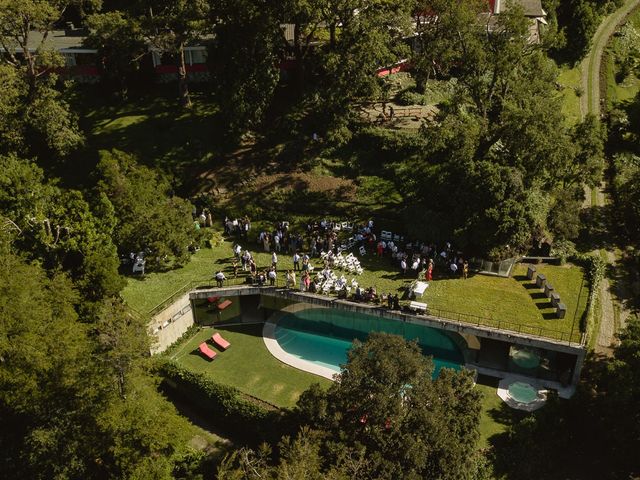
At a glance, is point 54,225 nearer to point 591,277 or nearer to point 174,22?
point 174,22

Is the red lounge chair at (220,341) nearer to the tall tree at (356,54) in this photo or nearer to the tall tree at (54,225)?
the tall tree at (54,225)

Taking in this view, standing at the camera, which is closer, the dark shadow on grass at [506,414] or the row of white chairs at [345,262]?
the dark shadow on grass at [506,414]

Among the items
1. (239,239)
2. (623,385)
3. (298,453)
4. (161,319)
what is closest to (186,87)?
(239,239)

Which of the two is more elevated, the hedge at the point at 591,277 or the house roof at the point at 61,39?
the house roof at the point at 61,39

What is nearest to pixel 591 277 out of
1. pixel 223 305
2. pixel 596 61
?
pixel 223 305

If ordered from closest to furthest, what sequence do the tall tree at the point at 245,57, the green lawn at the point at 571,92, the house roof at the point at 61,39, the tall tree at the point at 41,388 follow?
the tall tree at the point at 41,388
the tall tree at the point at 245,57
the house roof at the point at 61,39
the green lawn at the point at 571,92

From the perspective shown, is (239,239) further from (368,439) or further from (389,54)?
(368,439)

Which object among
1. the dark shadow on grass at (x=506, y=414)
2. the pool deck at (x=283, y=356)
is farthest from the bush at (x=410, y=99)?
the dark shadow on grass at (x=506, y=414)

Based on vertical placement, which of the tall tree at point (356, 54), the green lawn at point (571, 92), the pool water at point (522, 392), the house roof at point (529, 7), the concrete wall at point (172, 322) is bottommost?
the pool water at point (522, 392)
